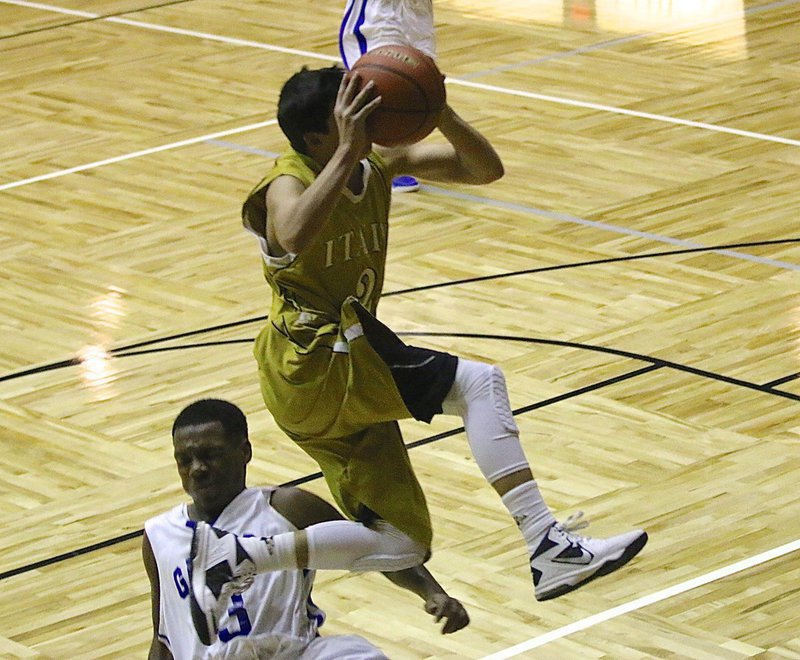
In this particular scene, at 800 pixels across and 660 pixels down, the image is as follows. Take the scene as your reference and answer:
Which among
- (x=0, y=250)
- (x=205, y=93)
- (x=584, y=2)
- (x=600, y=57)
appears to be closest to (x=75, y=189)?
(x=0, y=250)

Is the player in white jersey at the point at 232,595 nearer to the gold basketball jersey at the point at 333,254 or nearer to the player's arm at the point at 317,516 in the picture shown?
the player's arm at the point at 317,516

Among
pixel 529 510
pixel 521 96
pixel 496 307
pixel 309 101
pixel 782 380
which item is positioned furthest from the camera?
pixel 521 96

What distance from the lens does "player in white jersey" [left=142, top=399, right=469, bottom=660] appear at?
11.4ft

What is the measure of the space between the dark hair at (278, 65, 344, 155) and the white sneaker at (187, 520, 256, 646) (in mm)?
881

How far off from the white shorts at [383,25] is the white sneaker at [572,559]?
3.94 m

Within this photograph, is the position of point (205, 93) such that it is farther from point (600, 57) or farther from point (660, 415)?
point (660, 415)

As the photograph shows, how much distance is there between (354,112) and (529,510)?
0.93 meters

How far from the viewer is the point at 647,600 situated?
4777 mm

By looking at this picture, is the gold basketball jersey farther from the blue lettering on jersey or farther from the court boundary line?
the court boundary line

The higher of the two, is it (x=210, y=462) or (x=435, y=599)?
(x=210, y=462)

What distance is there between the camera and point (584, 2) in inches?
490

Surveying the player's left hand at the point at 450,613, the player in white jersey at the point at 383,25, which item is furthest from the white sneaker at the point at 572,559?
the player in white jersey at the point at 383,25

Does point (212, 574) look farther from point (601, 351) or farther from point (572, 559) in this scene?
point (601, 351)

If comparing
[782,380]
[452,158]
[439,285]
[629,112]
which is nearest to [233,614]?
[452,158]
